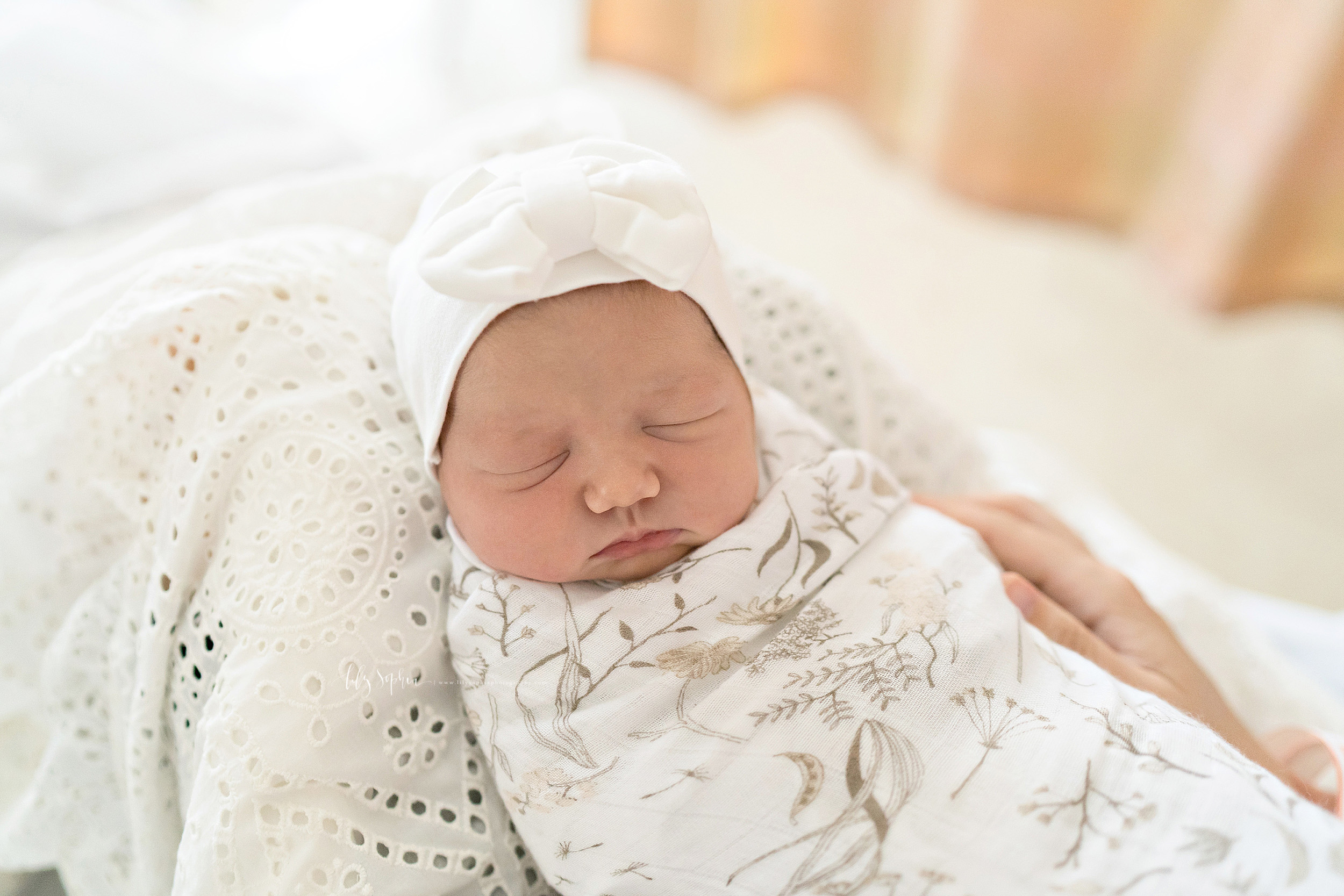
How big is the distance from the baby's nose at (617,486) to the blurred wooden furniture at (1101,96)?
5.64 feet

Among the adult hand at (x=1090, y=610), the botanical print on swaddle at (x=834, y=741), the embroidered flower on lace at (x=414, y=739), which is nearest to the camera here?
the botanical print on swaddle at (x=834, y=741)

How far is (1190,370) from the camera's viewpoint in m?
2.20

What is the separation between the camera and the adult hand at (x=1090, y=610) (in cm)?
94

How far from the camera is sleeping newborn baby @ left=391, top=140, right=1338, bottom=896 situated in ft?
2.43

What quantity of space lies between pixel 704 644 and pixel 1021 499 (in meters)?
0.46

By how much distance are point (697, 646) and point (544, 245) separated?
A: 348 millimetres

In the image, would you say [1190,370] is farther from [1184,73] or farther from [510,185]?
[510,185]

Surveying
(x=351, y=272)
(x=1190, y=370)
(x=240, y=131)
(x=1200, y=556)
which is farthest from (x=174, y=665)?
(x=1190, y=370)

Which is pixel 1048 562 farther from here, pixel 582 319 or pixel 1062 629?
pixel 582 319

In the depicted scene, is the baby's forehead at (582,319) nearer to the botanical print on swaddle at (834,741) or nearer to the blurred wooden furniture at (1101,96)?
the botanical print on swaddle at (834,741)

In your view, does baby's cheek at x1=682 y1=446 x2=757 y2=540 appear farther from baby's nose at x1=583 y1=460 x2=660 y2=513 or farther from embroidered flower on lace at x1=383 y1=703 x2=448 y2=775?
embroidered flower on lace at x1=383 y1=703 x2=448 y2=775

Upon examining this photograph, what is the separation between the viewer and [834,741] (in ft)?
2.59

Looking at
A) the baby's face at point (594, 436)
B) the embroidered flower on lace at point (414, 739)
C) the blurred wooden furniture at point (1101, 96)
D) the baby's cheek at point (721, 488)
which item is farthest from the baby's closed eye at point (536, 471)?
the blurred wooden furniture at point (1101, 96)

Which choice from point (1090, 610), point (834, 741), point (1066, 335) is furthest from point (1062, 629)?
point (1066, 335)
